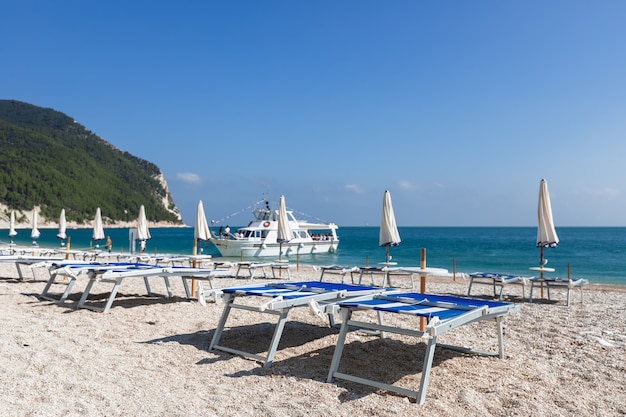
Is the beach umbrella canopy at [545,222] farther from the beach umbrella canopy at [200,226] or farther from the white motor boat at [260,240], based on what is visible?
the white motor boat at [260,240]

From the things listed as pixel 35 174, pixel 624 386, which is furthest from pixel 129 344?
pixel 35 174

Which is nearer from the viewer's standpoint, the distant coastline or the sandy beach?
the sandy beach

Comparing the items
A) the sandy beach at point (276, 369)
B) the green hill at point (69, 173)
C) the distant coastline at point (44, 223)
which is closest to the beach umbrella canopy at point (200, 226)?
the sandy beach at point (276, 369)

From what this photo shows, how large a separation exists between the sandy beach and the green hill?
103 meters

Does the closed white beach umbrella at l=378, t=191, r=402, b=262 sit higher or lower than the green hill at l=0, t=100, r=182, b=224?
lower

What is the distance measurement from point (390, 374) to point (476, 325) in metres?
3.09

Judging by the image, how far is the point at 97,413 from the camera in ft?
12.8

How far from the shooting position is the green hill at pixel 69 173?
10200 centimetres

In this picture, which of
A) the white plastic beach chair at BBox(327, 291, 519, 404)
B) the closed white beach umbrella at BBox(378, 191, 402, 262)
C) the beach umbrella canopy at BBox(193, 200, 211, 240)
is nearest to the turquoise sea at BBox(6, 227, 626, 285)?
the closed white beach umbrella at BBox(378, 191, 402, 262)

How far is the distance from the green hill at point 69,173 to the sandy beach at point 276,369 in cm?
10278

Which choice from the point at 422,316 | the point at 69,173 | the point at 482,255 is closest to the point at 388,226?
the point at 422,316

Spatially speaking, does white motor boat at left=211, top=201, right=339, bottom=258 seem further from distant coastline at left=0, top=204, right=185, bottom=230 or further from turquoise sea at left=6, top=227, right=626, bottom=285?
distant coastline at left=0, top=204, right=185, bottom=230

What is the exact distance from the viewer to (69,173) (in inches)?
4555

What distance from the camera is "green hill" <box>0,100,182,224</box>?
10200 cm
